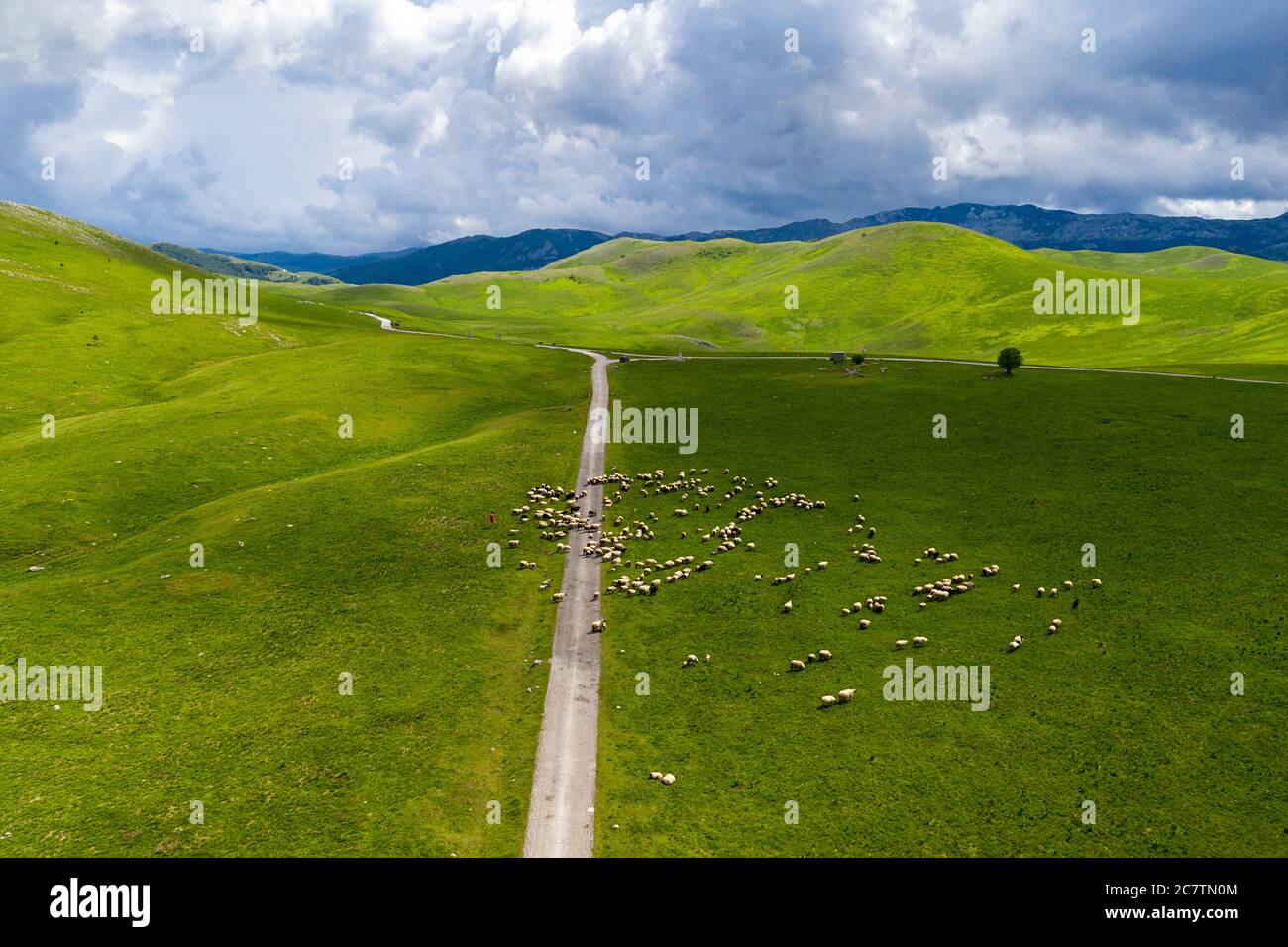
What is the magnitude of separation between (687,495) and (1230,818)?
39563mm

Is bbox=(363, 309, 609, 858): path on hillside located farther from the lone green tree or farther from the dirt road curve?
the lone green tree

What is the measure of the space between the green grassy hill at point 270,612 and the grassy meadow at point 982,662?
730 cm

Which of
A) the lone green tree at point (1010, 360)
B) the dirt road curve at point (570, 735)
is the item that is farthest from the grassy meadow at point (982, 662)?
the lone green tree at point (1010, 360)

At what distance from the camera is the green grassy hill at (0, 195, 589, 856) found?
2411 centimetres

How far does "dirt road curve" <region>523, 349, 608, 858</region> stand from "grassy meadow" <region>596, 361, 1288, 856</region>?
815 millimetres

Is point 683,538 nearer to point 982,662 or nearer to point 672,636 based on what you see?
point 672,636

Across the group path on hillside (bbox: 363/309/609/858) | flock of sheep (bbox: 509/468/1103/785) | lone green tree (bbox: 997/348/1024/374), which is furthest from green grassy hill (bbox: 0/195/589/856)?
lone green tree (bbox: 997/348/1024/374)

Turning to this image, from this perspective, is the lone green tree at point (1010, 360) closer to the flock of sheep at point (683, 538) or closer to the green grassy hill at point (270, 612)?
the flock of sheep at point (683, 538)

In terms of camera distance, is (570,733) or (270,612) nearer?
(570,733)

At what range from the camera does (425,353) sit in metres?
118

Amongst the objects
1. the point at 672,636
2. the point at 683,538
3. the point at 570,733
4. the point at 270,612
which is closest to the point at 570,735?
the point at 570,733

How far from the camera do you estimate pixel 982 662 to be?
1248 inches

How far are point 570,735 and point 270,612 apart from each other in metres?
21.2
